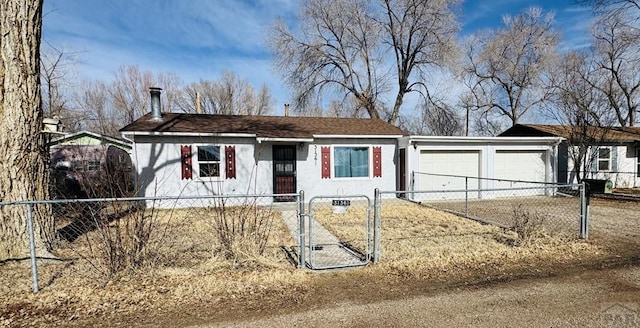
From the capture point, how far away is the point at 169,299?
357 cm

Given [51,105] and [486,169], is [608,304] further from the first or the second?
[51,105]

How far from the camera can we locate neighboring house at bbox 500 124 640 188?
546 inches

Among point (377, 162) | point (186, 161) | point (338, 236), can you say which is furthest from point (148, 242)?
point (377, 162)

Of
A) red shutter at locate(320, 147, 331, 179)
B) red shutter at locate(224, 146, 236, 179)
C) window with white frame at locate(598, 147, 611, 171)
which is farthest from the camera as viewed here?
window with white frame at locate(598, 147, 611, 171)

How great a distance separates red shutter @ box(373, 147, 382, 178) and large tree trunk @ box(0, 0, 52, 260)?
952 centimetres

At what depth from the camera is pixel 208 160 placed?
10430mm

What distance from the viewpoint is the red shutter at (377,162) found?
11.9 meters

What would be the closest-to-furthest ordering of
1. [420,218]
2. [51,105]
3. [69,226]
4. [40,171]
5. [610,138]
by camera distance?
1. [40,171]
2. [69,226]
3. [420,218]
4. [610,138]
5. [51,105]

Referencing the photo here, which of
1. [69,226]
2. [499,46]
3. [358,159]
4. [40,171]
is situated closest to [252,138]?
[358,159]

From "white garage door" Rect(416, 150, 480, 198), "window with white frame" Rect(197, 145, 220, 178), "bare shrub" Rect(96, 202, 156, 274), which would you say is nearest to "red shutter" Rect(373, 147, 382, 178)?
"white garage door" Rect(416, 150, 480, 198)

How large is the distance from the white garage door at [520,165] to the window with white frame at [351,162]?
5447 mm

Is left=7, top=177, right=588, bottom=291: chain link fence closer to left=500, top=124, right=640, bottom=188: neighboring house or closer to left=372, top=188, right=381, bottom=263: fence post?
left=372, top=188, right=381, bottom=263: fence post

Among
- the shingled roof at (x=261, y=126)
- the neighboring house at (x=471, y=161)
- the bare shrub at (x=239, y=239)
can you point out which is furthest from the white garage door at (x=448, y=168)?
the bare shrub at (x=239, y=239)

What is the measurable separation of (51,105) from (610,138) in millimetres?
30426
